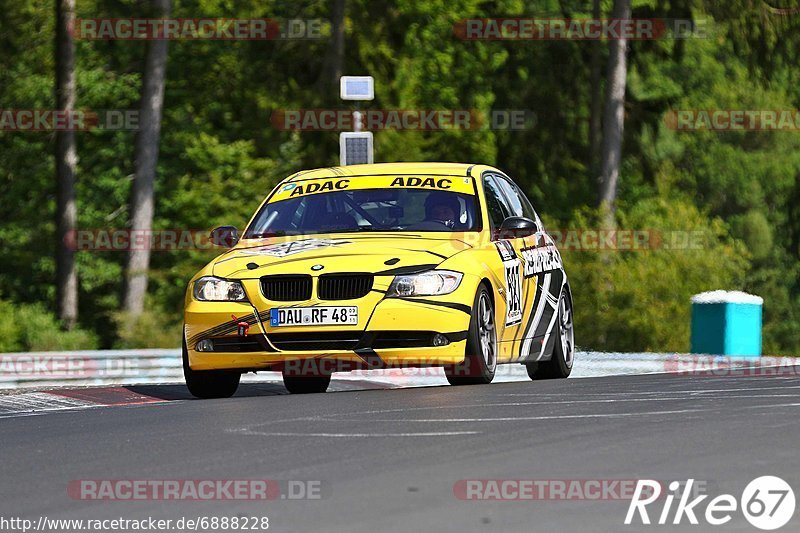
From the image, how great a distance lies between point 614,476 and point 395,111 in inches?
1640

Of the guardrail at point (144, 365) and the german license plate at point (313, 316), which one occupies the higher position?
the german license plate at point (313, 316)

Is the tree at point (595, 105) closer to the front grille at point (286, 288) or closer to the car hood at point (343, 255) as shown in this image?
the car hood at point (343, 255)

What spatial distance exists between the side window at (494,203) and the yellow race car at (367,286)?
3 cm

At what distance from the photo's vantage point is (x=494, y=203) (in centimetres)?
1545

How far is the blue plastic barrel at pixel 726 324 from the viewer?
68.1 feet

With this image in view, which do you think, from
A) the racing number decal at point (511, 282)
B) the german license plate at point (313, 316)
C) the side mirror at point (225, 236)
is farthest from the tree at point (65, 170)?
the german license plate at point (313, 316)

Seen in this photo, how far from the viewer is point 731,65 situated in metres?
71.6

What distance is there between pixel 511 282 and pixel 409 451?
223 inches

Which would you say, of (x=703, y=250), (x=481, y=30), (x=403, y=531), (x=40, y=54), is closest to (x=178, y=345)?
(x=703, y=250)

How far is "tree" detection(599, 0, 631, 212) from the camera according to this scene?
41656 mm

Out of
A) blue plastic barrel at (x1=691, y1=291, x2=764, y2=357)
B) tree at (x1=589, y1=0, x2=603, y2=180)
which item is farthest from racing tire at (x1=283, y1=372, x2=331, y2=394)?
tree at (x1=589, y1=0, x2=603, y2=180)

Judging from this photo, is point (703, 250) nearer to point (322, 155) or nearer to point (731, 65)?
point (322, 155)

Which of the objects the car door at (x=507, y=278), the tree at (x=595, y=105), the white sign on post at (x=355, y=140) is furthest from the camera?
the tree at (x=595, y=105)

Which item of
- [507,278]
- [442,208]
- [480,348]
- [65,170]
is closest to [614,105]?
[65,170]
